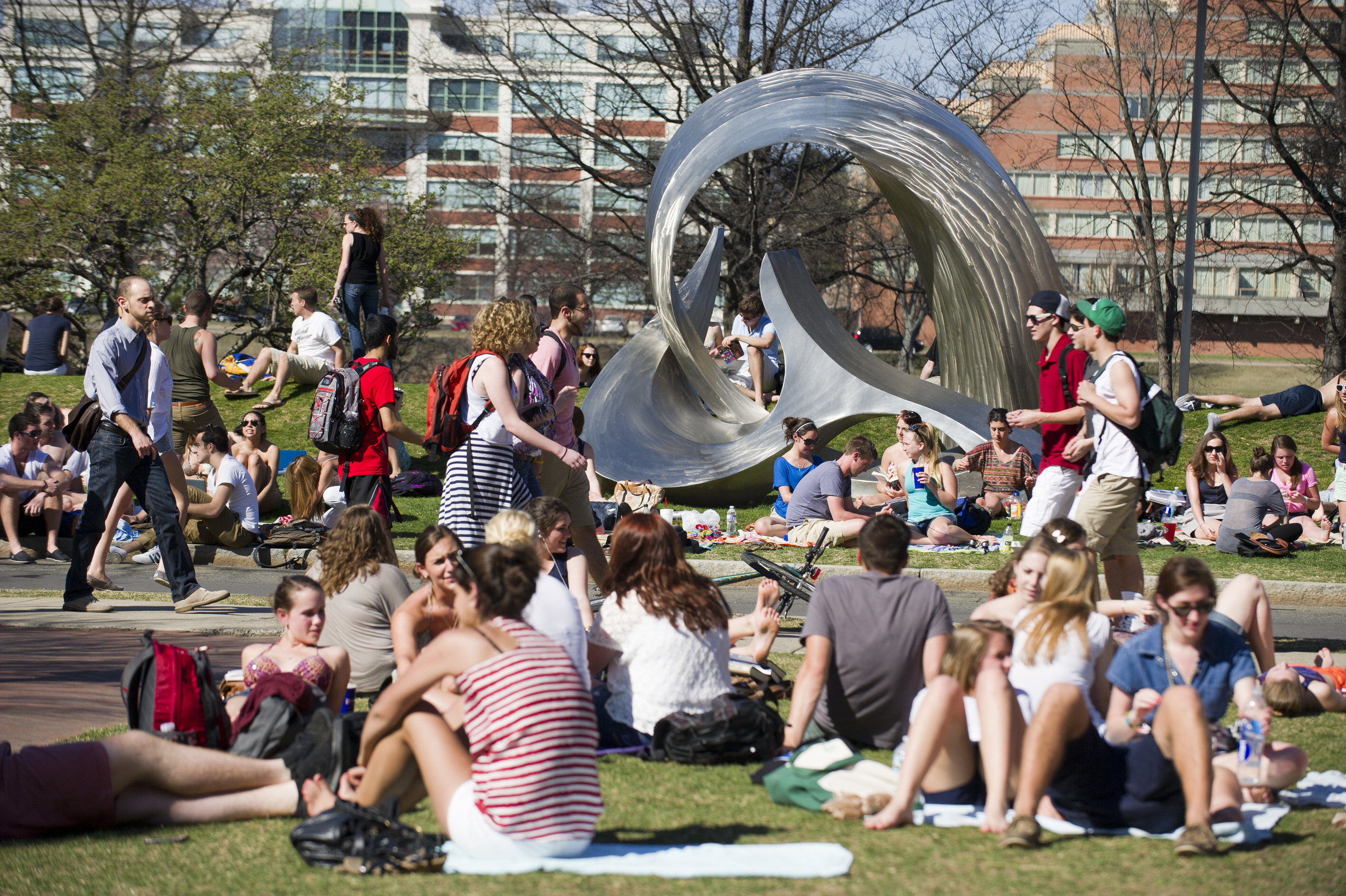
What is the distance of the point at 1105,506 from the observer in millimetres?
6738

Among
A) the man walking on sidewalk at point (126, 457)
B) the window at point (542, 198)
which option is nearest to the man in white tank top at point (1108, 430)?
the man walking on sidewalk at point (126, 457)

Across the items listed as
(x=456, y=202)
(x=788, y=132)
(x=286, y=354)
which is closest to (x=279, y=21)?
(x=456, y=202)

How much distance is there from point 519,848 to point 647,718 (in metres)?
1.48

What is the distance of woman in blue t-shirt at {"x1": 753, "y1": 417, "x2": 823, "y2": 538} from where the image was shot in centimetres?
1238

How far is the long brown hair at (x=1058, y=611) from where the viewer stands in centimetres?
445

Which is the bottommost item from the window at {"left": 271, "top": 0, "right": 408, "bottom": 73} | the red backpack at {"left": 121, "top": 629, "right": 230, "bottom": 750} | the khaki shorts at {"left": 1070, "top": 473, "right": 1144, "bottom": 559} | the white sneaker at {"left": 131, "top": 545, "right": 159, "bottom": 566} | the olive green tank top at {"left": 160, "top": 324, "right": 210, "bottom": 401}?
the white sneaker at {"left": 131, "top": 545, "right": 159, "bottom": 566}

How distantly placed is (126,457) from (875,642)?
5.50 metres

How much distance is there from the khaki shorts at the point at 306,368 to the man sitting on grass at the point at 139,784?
14053 mm

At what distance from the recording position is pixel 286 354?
1820 centimetres

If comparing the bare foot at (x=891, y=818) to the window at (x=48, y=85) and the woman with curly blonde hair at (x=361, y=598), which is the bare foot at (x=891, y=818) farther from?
the window at (x=48, y=85)

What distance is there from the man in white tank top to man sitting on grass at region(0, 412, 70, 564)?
8.90m

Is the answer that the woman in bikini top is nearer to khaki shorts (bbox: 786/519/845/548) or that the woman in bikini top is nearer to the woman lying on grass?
the woman lying on grass

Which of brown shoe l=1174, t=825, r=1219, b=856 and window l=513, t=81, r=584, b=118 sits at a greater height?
window l=513, t=81, r=584, b=118

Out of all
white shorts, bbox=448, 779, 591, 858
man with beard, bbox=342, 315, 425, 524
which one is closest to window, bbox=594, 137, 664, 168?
man with beard, bbox=342, 315, 425, 524
